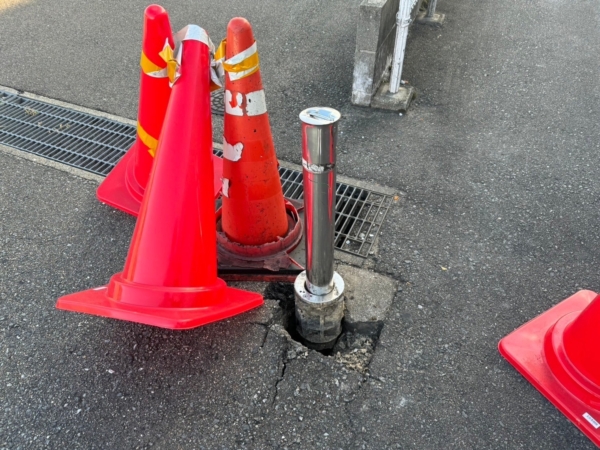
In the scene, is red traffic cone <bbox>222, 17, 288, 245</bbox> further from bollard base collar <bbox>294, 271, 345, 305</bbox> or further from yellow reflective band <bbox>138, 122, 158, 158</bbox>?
yellow reflective band <bbox>138, 122, 158, 158</bbox>

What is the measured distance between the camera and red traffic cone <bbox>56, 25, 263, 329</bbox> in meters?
1.86

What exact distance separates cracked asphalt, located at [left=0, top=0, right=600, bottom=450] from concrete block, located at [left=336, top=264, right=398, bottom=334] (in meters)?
0.06

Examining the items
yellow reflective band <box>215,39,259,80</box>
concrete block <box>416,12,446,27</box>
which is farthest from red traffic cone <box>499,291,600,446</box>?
concrete block <box>416,12,446,27</box>

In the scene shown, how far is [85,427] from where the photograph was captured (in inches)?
77.4

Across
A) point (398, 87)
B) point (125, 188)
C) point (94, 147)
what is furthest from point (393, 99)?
point (94, 147)

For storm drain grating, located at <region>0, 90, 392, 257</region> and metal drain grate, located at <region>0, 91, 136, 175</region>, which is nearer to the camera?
storm drain grating, located at <region>0, 90, 392, 257</region>

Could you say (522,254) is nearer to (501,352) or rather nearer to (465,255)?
(465,255)

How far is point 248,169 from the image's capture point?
89.7 inches

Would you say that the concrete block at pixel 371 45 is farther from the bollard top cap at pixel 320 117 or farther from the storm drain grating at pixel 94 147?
the bollard top cap at pixel 320 117

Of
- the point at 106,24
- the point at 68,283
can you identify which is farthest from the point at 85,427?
the point at 106,24

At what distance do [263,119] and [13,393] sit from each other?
1.70m

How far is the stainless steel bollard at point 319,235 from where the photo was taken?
1.62 meters

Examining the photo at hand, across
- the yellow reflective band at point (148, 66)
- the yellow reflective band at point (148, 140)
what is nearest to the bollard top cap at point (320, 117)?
the yellow reflective band at point (148, 66)

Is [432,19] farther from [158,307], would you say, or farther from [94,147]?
[158,307]
